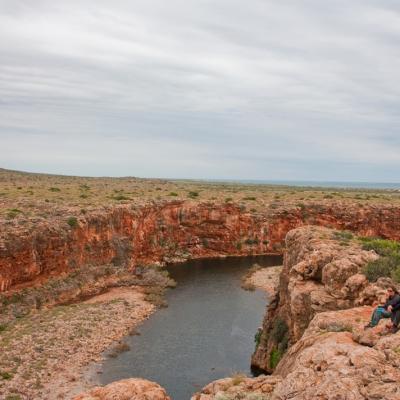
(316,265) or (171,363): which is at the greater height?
(316,265)

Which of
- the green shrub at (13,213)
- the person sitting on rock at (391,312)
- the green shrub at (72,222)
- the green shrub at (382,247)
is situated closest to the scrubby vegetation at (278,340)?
the green shrub at (382,247)

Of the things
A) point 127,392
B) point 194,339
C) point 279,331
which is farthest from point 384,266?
point 194,339

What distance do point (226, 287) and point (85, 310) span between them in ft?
54.9

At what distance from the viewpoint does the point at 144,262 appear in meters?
58.8

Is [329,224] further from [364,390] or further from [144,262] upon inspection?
[364,390]

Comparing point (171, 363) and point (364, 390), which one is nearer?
point (364, 390)

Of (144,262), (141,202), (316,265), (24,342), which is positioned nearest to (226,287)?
(144,262)

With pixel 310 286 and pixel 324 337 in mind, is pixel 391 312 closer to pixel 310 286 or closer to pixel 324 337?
pixel 324 337

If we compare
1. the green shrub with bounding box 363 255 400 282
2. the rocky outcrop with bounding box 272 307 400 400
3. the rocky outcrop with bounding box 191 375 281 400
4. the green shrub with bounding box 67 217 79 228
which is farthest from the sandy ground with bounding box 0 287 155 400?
the rocky outcrop with bounding box 272 307 400 400

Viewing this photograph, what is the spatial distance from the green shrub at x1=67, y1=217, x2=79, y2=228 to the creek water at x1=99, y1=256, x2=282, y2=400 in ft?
39.4

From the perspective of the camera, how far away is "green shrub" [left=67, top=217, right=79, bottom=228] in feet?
153

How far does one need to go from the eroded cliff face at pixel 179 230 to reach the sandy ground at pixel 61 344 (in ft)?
23.1

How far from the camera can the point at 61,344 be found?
31141mm

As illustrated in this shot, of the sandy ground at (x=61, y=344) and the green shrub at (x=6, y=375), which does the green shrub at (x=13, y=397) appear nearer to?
the sandy ground at (x=61, y=344)
